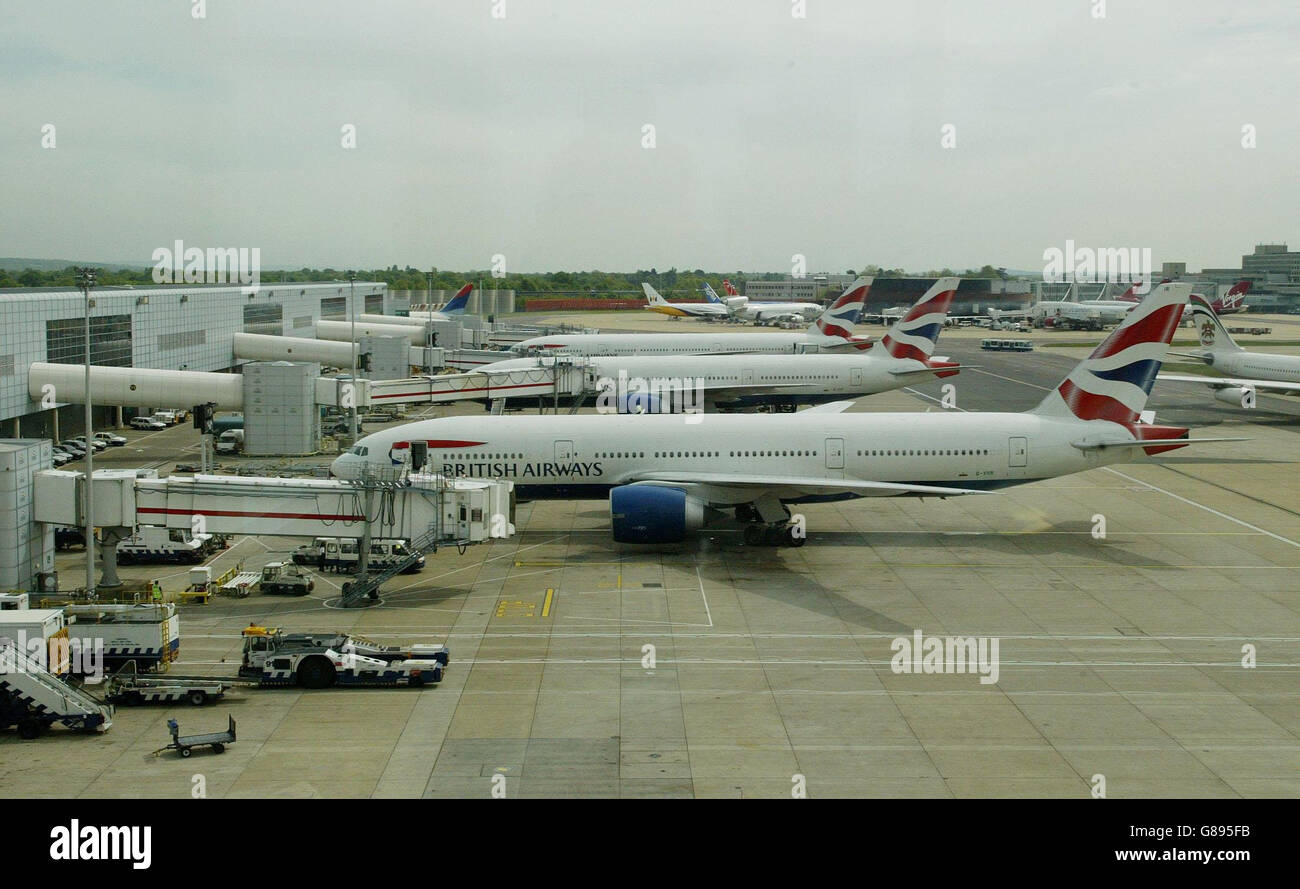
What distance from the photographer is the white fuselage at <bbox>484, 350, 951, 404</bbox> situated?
80562mm

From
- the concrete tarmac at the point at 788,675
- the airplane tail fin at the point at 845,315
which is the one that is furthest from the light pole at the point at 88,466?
the airplane tail fin at the point at 845,315

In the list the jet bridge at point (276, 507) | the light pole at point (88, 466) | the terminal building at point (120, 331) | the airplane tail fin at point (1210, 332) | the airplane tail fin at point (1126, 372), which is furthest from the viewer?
the airplane tail fin at point (1210, 332)

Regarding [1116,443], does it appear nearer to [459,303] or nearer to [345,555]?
[345,555]

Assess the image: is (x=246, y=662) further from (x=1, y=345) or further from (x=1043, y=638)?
(x=1, y=345)

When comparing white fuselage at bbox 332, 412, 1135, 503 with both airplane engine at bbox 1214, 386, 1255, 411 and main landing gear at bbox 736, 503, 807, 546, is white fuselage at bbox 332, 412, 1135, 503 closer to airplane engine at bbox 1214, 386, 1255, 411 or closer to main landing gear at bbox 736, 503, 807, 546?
main landing gear at bbox 736, 503, 807, 546

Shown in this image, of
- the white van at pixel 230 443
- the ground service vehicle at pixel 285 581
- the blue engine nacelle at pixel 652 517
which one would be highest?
the white van at pixel 230 443

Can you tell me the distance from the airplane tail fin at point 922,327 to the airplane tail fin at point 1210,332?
77.5 ft

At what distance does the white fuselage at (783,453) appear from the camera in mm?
46000

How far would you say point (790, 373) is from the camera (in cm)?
8144

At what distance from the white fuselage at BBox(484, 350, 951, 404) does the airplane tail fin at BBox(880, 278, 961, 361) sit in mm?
840

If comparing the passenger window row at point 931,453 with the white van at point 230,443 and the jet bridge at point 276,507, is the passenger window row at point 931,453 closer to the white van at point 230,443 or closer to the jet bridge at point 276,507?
the jet bridge at point 276,507

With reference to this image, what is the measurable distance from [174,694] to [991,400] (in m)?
78.5

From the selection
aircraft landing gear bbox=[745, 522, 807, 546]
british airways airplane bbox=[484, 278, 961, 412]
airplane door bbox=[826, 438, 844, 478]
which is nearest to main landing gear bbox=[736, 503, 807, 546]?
aircraft landing gear bbox=[745, 522, 807, 546]
